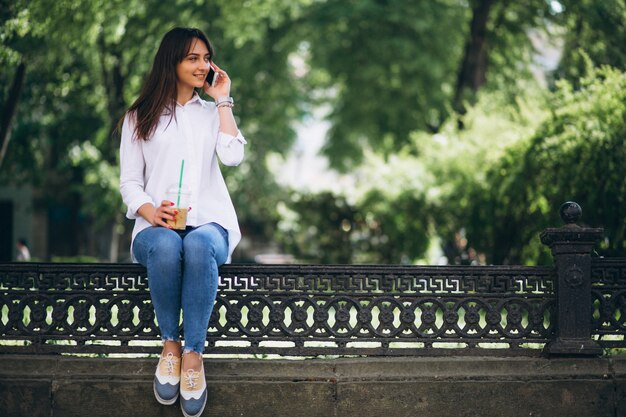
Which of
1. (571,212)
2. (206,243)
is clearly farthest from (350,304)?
(571,212)

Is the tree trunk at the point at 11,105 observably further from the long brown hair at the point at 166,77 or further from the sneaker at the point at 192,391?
the sneaker at the point at 192,391

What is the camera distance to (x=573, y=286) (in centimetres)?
577

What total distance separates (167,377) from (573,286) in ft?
9.29

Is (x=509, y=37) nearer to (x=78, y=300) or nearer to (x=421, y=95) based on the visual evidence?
(x=421, y=95)

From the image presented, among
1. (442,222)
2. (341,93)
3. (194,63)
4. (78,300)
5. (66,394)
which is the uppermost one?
(341,93)

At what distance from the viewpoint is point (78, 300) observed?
579 cm

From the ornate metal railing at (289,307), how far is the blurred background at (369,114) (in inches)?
123

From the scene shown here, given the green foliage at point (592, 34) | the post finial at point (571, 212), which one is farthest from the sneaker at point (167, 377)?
the green foliage at point (592, 34)

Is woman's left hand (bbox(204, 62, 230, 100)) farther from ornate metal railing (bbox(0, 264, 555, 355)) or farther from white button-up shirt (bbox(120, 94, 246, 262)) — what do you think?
ornate metal railing (bbox(0, 264, 555, 355))

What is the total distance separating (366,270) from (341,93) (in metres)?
21.0

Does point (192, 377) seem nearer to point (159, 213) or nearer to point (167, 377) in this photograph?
point (167, 377)

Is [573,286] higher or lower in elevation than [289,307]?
higher

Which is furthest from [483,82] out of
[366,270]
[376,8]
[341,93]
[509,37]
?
[366,270]

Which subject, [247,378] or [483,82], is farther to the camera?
[483,82]
